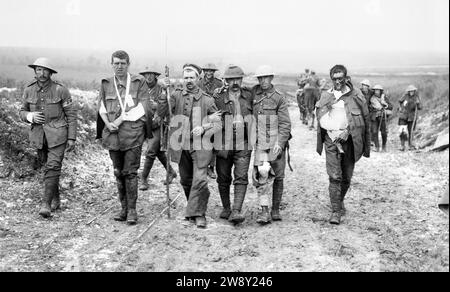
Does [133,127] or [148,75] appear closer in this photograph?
[133,127]

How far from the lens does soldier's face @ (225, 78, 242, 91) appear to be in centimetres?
706

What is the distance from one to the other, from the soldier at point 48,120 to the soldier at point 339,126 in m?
3.47

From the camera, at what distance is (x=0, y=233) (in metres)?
6.65

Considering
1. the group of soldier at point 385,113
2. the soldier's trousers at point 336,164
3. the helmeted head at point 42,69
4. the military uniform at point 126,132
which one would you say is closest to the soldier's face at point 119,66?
the military uniform at point 126,132

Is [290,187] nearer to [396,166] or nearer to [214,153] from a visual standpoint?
[214,153]

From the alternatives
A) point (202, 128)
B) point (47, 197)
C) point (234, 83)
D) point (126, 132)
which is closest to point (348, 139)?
point (234, 83)

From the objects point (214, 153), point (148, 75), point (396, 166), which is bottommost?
point (396, 166)

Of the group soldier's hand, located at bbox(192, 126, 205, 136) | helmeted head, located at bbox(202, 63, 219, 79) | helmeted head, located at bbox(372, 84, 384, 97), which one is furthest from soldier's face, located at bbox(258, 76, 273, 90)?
helmeted head, located at bbox(372, 84, 384, 97)

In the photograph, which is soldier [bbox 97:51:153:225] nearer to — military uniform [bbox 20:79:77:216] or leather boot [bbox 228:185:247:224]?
military uniform [bbox 20:79:77:216]

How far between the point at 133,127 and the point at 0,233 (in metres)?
2.05

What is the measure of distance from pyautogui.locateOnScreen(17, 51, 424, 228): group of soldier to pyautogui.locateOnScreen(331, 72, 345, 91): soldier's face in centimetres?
1

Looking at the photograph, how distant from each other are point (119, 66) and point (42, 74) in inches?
43.9

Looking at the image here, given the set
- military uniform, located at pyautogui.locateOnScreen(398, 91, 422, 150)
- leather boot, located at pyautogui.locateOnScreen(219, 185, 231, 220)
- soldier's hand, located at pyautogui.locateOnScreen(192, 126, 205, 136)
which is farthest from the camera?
military uniform, located at pyautogui.locateOnScreen(398, 91, 422, 150)
